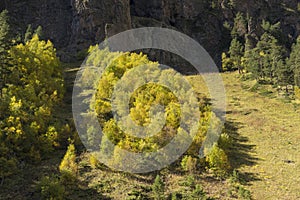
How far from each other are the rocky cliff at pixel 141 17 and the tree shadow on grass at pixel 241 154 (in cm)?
6436

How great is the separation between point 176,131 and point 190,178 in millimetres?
9950

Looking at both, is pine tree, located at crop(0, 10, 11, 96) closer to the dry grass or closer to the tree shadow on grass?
the tree shadow on grass

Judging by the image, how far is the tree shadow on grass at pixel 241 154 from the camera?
169 ft

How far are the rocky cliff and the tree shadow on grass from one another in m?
64.4

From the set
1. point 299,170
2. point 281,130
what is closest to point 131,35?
point 281,130

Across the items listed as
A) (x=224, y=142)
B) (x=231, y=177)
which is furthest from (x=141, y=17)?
(x=231, y=177)

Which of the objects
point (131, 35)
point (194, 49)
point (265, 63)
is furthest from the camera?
point (194, 49)

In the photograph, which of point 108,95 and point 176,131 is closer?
point 176,131

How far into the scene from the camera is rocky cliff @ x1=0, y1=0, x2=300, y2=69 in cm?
12025

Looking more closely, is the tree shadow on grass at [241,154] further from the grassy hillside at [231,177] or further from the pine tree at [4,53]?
the pine tree at [4,53]

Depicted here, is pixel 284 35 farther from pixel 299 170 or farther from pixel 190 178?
pixel 190 178

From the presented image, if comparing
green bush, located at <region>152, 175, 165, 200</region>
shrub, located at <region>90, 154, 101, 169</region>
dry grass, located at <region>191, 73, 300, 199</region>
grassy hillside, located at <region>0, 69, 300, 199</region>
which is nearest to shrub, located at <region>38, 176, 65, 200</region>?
grassy hillside, located at <region>0, 69, 300, 199</region>

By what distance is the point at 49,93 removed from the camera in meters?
70.9

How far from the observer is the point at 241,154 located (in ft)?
194
